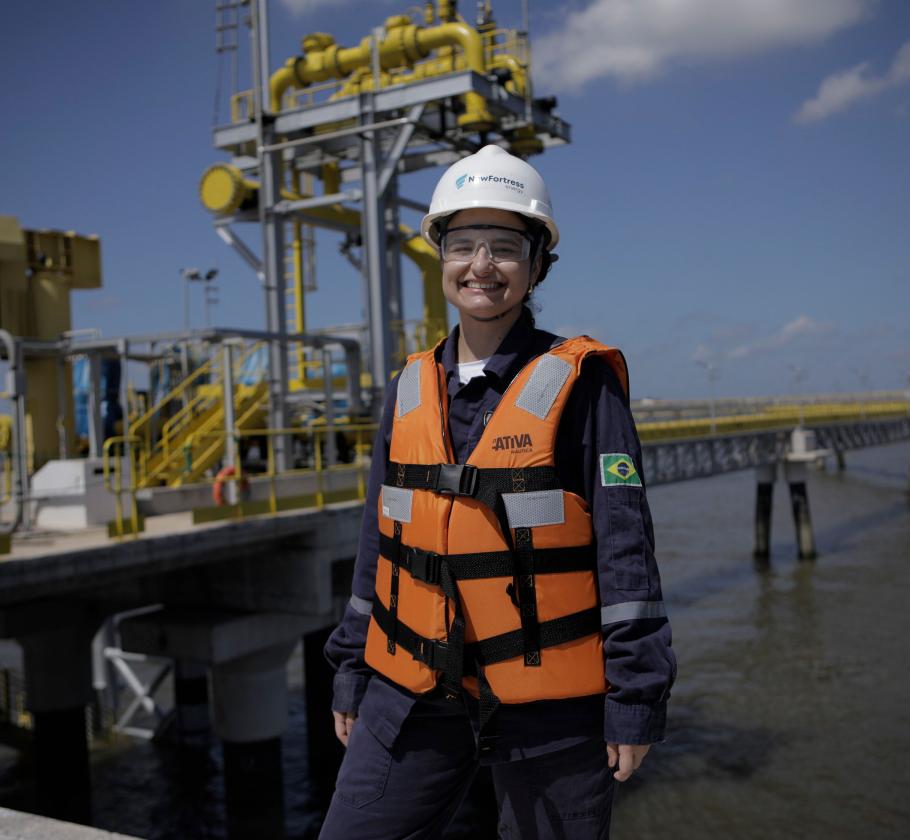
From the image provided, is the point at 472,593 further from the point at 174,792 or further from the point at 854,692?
the point at 854,692

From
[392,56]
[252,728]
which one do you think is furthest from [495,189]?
[392,56]

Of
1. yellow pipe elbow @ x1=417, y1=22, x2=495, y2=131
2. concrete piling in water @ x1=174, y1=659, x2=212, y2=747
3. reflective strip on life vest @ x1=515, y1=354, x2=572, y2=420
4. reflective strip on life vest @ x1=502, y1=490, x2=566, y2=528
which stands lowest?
concrete piling in water @ x1=174, y1=659, x2=212, y2=747

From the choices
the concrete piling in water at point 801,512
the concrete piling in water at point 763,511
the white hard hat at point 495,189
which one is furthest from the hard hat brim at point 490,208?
the concrete piling in water at point 763,511

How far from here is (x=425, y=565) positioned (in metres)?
2.25

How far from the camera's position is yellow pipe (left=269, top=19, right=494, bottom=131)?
1479 cm

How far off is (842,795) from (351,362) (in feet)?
31.1

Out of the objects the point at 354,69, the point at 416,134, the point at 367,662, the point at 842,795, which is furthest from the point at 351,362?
the point at 367,662

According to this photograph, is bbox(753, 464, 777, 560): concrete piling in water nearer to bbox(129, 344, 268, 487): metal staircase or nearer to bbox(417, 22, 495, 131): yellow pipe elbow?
bbox(417, 22, 495, 131): yellow pipe elbow

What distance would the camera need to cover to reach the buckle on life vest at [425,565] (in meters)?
2.23

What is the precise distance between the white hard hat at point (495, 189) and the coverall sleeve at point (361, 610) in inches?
21.5

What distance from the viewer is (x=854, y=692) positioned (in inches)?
596

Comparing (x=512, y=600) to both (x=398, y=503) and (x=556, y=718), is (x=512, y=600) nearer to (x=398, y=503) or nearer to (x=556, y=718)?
(x=556, y=718)

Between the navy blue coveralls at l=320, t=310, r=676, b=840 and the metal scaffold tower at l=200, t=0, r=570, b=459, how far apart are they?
11.7m

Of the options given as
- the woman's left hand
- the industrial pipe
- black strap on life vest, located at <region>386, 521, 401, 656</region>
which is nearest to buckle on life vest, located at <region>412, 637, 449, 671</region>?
black strap on life vest, located at <region>386, 521, 401, 656</region>
